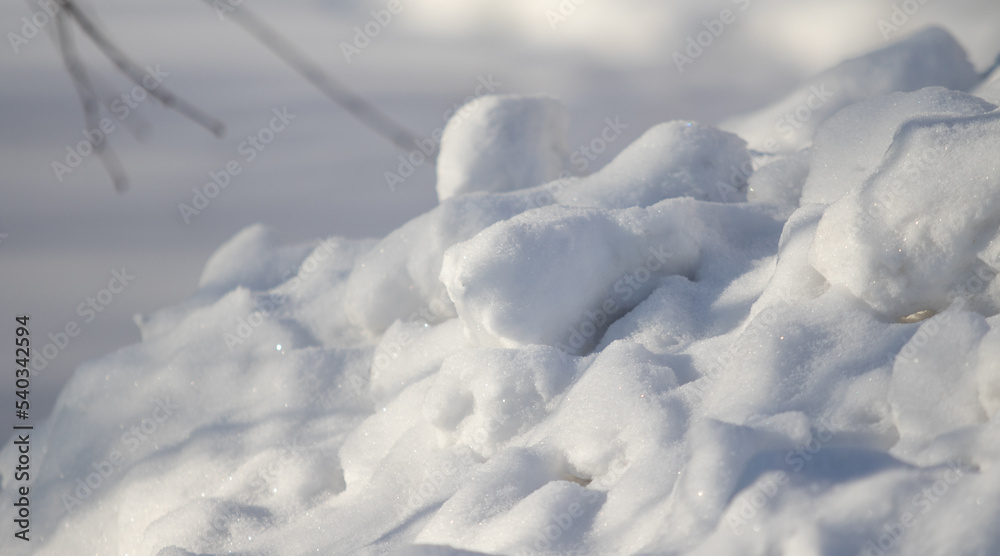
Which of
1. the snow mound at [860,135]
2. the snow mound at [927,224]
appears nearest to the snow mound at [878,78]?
the snow mound at [860,135]

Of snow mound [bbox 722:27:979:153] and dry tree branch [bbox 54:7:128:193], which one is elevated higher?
dry tree branch [bbox 54:7:128:193]

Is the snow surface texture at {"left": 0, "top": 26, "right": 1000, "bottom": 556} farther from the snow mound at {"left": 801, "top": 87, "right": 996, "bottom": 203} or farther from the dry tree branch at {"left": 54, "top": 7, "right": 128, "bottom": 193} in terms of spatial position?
the dry tree branch at {"left": 54, "top": 7, "right": 128, "bottom": 193}

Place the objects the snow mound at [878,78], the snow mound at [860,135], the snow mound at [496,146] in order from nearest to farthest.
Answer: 1. the snow mound at [860,135]
2. the snow mound at [878,78]
3. the snow mound at [496,146]

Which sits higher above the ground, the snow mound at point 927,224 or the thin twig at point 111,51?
the thin twig at point 111,51

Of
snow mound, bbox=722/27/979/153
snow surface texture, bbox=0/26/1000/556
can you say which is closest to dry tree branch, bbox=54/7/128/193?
snow surface texture, bbox=0/26/1000/556

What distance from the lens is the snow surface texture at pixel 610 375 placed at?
95 centimetres

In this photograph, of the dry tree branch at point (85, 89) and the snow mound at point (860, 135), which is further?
the snow mound at point (860, 135)

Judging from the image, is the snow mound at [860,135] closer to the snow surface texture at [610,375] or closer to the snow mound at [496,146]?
the snow surface texture at [610,375]

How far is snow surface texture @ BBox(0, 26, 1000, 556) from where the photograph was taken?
3.12 ft

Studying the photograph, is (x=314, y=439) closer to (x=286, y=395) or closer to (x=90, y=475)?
(x=286, y=395)

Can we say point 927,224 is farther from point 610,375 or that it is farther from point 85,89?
point 85,89

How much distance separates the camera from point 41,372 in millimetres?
2840

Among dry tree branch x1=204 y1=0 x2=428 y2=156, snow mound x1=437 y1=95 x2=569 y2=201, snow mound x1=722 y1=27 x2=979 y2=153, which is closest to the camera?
dry tree branch x1=204 y1=0 x2=428 y2=156

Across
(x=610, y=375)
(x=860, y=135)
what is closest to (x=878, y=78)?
(x=860, y=135)
